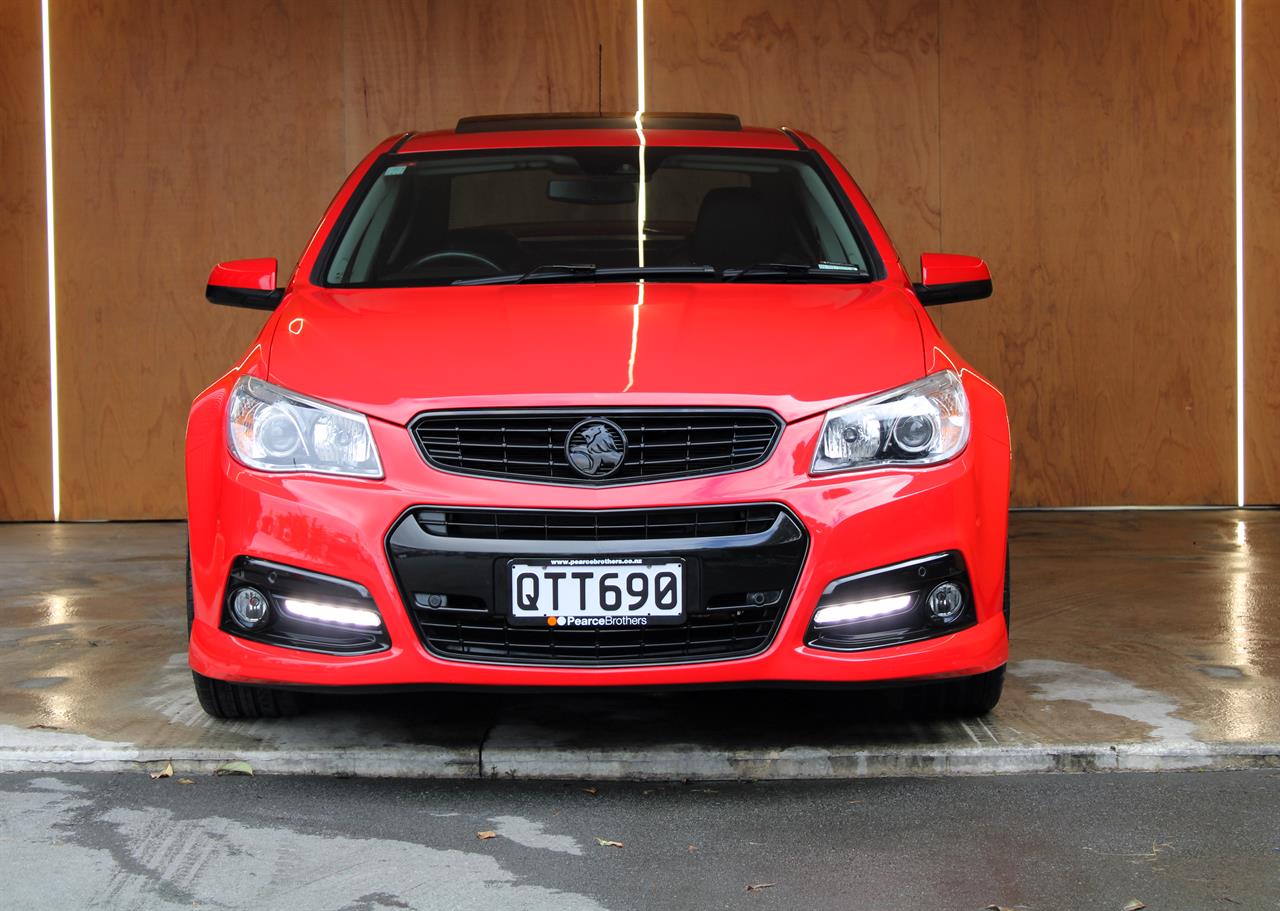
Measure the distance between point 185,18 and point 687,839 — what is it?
22.1 feet

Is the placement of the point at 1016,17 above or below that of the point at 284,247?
above

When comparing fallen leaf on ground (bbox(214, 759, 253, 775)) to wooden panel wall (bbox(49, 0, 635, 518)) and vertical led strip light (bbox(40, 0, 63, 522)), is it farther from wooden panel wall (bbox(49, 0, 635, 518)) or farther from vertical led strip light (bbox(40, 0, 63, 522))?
vertical led strip light (bbox(40, 0, 63, 522))

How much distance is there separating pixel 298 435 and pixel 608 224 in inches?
59.3

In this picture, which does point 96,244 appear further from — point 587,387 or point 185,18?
point 587,387

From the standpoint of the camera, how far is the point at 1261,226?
919cm

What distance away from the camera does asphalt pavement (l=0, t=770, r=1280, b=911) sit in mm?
3180

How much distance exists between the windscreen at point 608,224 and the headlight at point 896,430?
84 centimetres

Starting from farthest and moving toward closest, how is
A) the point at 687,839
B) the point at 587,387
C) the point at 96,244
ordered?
the point at 96,244, the point at 587,387, the point at 687,839

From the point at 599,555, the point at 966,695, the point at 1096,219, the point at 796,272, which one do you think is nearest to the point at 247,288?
the point at 796,272

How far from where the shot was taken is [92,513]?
912cm

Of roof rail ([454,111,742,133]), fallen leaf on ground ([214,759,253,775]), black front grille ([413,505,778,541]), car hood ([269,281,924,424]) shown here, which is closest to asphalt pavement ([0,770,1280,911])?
fallen leaf on ground ([214,759,253,775])

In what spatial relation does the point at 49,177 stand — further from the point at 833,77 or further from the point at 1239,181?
the point at 1239,181

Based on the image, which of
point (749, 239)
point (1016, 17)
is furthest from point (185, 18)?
point (749, 239)

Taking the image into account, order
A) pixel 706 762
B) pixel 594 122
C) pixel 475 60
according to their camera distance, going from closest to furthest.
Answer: pixel 706 762 < pixel 594 122 < pixel 475 60
